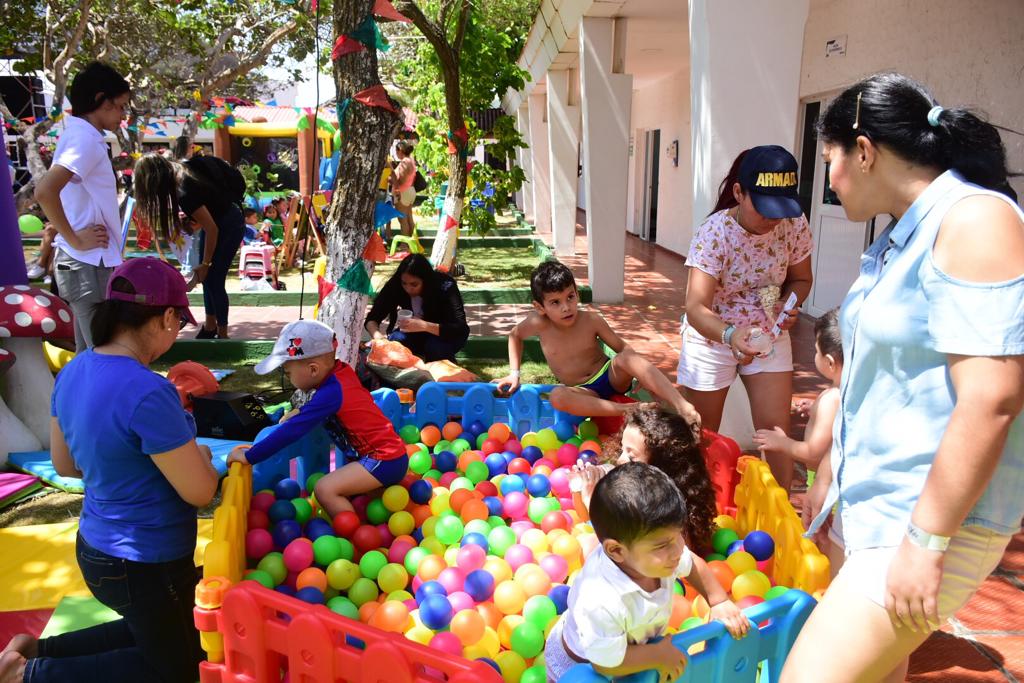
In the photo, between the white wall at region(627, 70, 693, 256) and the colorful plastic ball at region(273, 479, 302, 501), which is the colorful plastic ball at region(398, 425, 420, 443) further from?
the white wall at region(627, 70, 693, 256)

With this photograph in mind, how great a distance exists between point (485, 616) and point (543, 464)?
50.6 inches

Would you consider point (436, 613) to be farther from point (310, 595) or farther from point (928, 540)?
point (928, 540)

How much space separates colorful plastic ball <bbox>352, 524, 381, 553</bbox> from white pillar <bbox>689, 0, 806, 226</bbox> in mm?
3168

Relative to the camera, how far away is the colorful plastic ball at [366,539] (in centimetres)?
361

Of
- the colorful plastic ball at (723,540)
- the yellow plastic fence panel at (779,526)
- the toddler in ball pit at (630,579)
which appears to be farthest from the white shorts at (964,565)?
the colorful plastic ball at (723,540)

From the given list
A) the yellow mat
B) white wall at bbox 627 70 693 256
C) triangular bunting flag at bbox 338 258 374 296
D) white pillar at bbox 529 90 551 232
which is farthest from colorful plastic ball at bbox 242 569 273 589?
white pillar at bbox 529 90 551 232

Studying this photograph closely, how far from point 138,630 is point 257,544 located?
2.87 ft

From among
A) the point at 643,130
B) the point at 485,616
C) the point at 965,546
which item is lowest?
the point at 485,616

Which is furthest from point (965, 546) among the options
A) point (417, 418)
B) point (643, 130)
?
point (643, 130)

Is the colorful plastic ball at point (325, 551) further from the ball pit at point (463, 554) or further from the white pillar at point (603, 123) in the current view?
the white pillar at point (603, 123)

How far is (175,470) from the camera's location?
241cm

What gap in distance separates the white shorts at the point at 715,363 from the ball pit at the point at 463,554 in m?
0.66

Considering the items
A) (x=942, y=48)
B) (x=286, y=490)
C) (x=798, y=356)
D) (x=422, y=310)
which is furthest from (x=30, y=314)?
(x=942, y=48)

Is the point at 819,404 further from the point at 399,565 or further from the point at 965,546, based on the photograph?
the point at 399,565
